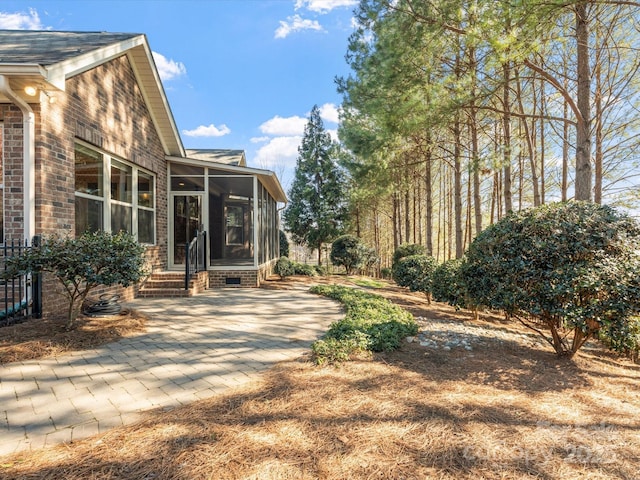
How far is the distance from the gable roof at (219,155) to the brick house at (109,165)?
2.75 m

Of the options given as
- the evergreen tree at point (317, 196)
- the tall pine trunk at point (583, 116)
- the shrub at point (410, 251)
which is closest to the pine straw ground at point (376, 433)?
the tall pine trunk at point (583, 116)

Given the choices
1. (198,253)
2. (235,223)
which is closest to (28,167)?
(198,253)

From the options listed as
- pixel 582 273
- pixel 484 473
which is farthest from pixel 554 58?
pixel 484 473

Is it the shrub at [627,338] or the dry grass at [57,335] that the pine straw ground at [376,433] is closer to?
the shrub at [627,338]

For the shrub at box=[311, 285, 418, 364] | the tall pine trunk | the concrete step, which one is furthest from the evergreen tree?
the tall pine trunk

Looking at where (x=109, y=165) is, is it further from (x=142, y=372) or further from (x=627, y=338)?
(x=627, y=338)

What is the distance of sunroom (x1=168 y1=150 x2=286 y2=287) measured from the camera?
29.3ft

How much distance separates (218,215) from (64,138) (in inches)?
198

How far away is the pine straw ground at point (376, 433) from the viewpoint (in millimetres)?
1764

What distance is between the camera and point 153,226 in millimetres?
8211

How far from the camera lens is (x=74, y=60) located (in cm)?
473

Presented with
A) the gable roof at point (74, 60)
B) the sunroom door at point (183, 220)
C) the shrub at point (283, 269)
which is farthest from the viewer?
the shrub at point (283, 269)

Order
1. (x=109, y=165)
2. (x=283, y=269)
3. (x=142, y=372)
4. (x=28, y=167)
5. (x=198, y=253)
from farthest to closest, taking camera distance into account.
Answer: (x=283, y=269)
(x=198, y=253)
(x=109, y=165)
(x=28, y=167)
(x=142, y=372)

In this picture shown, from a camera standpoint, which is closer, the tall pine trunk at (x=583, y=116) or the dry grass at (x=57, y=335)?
the dry grass at (x=57, y=335)
